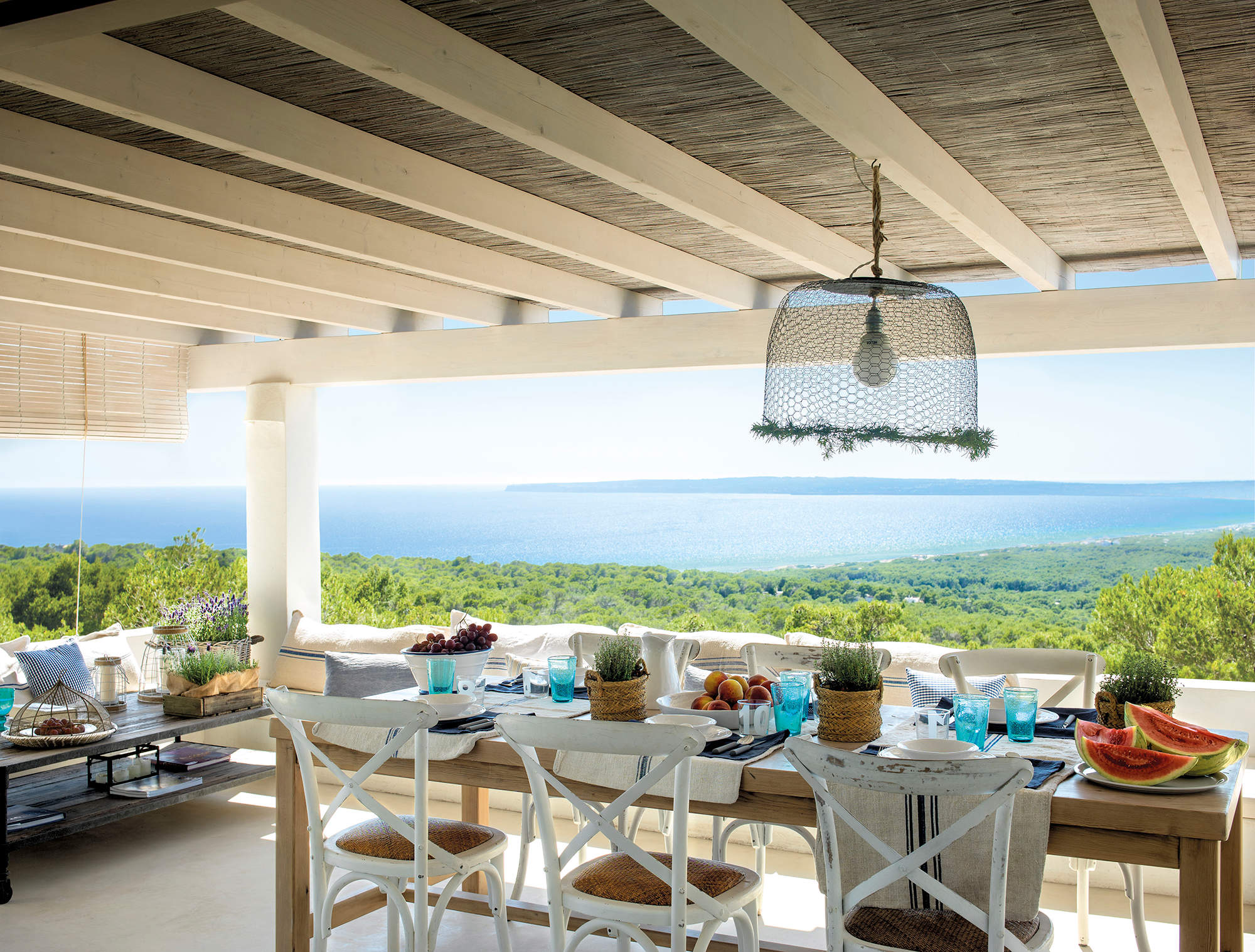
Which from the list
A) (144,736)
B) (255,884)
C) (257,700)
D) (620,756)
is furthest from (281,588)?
(620,756)

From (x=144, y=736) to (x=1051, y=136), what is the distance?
12.9 feet

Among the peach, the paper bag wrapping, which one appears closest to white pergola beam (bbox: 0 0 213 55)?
the peach

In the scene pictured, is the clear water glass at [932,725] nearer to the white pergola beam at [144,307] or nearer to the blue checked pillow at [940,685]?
the blue checked pillow at [940,685]

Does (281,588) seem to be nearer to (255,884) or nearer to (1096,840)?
(255,884)

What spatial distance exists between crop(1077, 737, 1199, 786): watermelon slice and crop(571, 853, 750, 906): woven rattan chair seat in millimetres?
851

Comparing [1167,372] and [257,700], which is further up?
[1167,372]

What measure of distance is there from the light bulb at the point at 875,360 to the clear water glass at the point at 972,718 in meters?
0.80

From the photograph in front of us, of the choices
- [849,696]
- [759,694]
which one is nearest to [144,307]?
[759,694]

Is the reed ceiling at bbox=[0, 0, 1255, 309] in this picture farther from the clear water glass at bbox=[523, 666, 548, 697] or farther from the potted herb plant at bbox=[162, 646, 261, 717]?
the potted herb plant at bbox=[162, 646, 261, 717]

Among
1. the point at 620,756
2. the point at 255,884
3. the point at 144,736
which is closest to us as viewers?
the point at 620,756

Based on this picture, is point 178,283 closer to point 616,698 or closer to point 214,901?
point 214,901

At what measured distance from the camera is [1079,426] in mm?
17531

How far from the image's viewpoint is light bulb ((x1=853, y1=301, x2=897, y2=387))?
8.93ft

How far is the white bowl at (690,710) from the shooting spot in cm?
279
